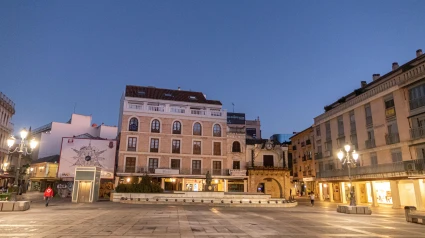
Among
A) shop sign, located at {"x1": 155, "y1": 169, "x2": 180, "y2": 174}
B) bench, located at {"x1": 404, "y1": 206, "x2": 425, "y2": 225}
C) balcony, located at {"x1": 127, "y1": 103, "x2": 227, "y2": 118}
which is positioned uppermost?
balcony, located at {"x1": 127, "y1": 103, "x2": 227, "y2": 118}

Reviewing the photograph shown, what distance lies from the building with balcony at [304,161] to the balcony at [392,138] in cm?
1821

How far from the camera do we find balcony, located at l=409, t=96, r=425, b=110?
2656 cm

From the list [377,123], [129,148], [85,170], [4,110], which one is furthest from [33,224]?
[4,110]

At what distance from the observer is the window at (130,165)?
4016cm

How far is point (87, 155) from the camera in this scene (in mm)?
40812

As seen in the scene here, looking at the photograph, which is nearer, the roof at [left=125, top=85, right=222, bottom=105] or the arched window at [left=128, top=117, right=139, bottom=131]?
the arched window at [left=128, top=117, right=139, bottom=131]

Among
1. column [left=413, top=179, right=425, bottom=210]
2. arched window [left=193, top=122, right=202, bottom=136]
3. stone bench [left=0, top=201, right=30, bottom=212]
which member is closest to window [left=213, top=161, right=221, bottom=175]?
arched window [left=193, top=122, right=202, bottom=136]

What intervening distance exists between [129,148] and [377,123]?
3133cm

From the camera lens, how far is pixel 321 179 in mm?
42156

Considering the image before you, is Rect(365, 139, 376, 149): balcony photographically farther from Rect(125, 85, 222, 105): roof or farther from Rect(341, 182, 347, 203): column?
Rect(125, 85, 222, 105): roof

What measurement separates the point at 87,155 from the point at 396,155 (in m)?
37.9

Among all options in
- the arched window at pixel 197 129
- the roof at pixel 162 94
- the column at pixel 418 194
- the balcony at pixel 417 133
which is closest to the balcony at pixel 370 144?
the balcony at pixel 417 133

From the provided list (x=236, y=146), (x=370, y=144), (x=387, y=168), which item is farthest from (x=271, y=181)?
(x=387, y=168)

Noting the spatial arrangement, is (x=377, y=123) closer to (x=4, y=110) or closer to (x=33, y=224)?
(x=33, y=224)
